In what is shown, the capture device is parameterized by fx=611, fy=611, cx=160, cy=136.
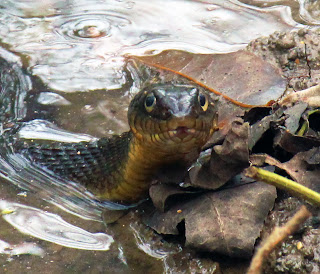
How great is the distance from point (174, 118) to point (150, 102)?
0.64 ft

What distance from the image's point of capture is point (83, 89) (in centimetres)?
450

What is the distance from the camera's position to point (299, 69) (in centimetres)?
430

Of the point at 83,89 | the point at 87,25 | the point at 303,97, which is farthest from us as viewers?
the point at 87,25

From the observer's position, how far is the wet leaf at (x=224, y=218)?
266cm

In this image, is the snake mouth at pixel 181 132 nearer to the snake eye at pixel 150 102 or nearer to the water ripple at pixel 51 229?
the snake eye at pixel 150 102

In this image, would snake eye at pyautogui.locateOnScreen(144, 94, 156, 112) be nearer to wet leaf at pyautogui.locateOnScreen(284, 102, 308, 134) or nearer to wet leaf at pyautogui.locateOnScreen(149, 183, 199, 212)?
wet leaf at pyautogui.locateOnScreen(149, 183, 199, 212)

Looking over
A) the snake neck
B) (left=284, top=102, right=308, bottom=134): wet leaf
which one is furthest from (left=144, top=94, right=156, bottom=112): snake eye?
(left=284, top=102, right=308, bottom=134): wet leaf

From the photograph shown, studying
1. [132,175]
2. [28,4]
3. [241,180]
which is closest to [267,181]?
[241,180]

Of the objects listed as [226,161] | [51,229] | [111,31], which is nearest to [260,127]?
[226,161]

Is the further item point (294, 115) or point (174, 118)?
point (294, 115)

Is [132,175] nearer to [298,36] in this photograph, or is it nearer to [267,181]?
[267,181]

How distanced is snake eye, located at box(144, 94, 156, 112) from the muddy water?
0.60 m

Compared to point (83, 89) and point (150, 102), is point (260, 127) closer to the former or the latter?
point (150, 102)

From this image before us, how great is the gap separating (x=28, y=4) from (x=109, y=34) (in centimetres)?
106
